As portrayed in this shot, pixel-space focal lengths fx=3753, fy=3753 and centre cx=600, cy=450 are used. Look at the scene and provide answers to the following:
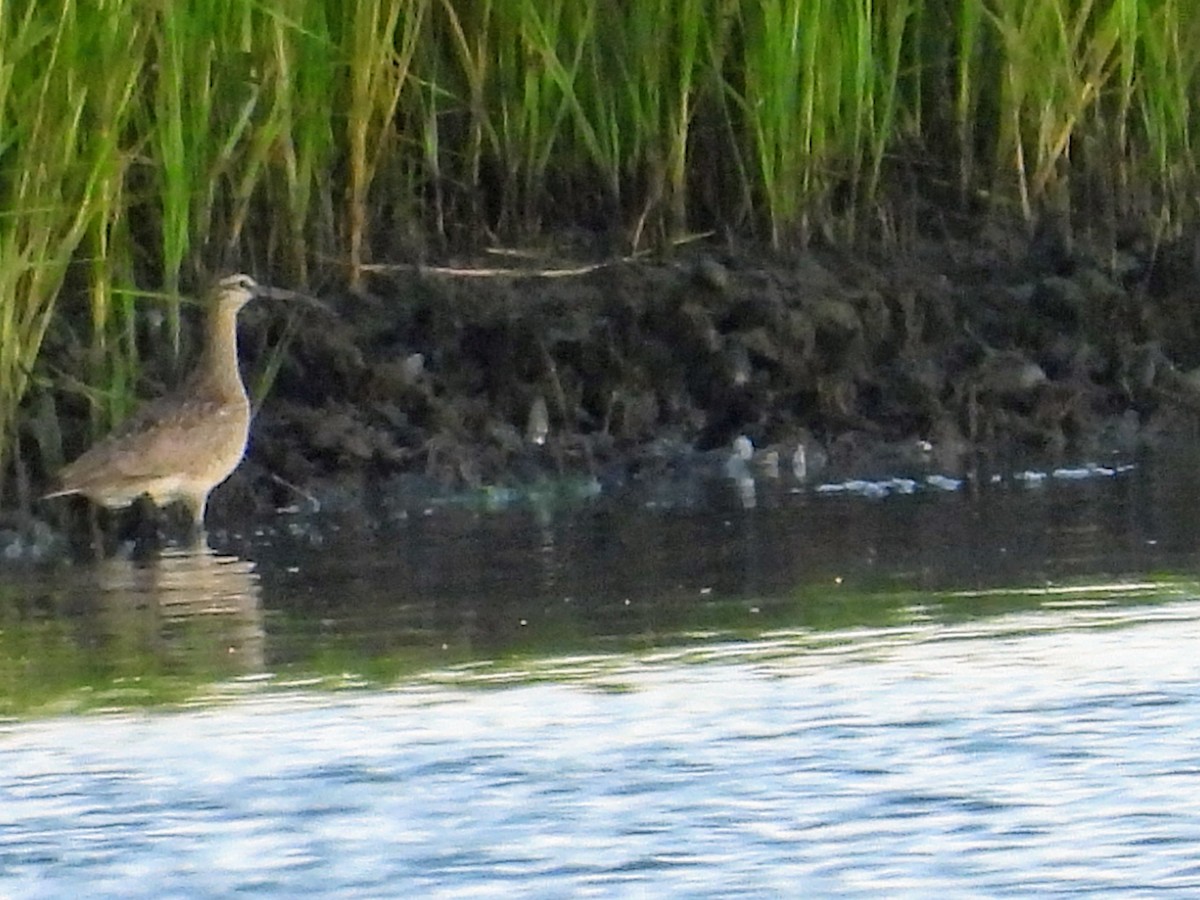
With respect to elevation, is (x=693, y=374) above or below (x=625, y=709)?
above

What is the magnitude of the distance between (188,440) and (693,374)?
6.77 ft

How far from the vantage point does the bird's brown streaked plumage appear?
411 inches

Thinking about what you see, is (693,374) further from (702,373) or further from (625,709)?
(625,709)

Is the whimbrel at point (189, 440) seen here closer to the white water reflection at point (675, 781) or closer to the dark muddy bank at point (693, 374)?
the dark muddy bank at point (693, 374)

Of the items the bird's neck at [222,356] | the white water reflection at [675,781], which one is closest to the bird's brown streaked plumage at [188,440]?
the bird's neck at [222,356]

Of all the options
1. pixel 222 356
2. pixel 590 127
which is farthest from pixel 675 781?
pixel 590 127

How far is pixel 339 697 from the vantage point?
761 centimetres

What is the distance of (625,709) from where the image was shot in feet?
24.2

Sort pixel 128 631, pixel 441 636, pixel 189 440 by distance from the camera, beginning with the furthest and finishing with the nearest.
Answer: pixel 189 440
pixel 128 631
pixel 441 636

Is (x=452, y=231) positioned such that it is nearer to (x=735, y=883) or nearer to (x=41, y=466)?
(x=41, y=466)

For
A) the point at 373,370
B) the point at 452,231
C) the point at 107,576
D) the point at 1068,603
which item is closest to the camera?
the point at 1068,603

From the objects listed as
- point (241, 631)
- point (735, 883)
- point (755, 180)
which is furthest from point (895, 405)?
point (735, 883)

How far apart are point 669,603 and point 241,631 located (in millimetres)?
1016

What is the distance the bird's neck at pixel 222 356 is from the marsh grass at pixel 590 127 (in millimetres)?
129
